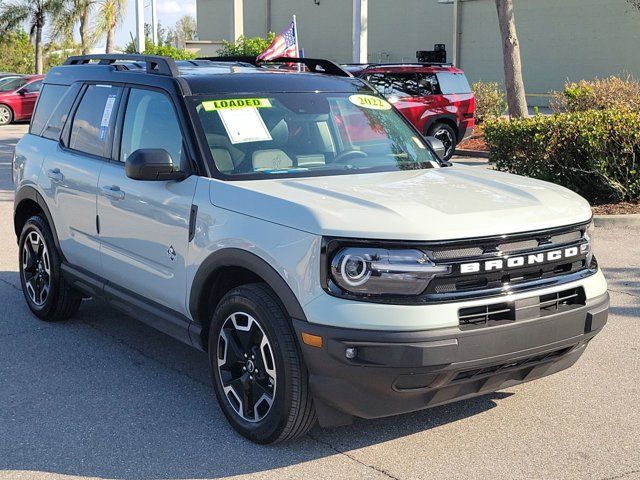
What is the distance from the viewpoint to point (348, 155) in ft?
17.0

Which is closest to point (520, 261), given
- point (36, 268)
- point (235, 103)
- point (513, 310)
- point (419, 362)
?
point (513, 310)

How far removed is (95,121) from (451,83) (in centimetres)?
1208

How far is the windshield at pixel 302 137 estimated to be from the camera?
4883 millimetres

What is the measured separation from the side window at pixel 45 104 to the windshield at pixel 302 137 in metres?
2.05

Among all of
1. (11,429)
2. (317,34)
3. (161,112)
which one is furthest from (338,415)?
(317,34)

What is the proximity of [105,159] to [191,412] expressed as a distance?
186 centimetres

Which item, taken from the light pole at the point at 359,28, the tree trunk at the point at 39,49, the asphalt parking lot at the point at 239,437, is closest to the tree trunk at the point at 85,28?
the tree trunk at the point at 39,49

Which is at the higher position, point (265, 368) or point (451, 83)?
point (451, 83)

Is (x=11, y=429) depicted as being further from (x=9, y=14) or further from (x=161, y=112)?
(x=9, y=14)

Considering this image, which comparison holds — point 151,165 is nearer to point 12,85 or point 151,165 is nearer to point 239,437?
point 239,437

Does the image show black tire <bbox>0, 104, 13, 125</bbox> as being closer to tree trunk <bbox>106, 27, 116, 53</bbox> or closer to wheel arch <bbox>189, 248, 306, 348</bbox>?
tree trunk <bbox>106, 27, 116, 53</bbox>

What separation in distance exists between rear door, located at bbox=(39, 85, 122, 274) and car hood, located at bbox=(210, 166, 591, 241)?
1.47m

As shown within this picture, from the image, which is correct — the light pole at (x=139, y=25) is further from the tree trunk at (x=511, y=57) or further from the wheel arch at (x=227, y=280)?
the wheel arch at (x=227, y=280)

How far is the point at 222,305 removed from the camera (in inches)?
174
